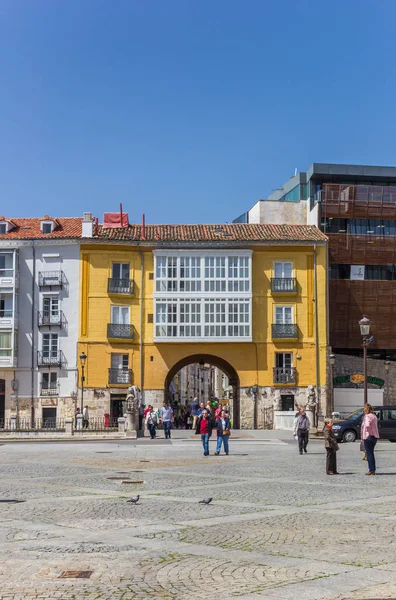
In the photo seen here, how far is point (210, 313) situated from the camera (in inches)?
2175

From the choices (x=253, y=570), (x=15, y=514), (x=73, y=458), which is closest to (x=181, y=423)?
(x=73, y=458)

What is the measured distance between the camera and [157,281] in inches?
2179

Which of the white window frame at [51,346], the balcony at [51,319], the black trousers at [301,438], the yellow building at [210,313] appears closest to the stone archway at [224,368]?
the yellow building at [210,313]

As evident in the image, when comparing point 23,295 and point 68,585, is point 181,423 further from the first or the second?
point 68,585

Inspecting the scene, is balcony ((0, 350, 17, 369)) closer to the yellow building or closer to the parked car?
the yellow building

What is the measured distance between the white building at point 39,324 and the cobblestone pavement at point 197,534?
34476mm

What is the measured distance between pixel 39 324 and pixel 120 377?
6.23m

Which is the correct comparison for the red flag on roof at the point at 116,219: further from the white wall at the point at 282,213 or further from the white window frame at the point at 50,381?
the white wall at the point at 282,213

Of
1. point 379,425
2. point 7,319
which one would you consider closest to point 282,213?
point 7,319

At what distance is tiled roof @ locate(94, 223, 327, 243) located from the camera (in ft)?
182

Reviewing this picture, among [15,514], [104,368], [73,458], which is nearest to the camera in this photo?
[15,514]

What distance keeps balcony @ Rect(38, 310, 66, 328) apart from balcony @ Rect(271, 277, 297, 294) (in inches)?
543

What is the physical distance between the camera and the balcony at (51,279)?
54.8 metres

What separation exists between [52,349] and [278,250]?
1602cm
